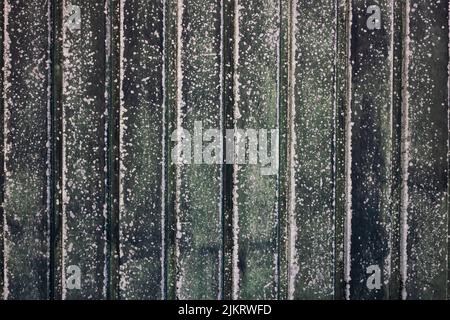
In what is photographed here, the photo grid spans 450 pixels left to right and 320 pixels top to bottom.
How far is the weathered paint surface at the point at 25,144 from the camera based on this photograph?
109cm

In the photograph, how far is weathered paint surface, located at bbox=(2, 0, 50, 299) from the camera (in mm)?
1089

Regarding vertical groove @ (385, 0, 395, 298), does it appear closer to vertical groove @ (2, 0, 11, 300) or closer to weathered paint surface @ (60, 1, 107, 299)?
weathered paint surface @ (60, 1, 107, 299)

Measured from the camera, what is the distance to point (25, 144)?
1.10m

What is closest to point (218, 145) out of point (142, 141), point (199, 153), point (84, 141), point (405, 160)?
point (199, 153)

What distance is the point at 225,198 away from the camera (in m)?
1.11

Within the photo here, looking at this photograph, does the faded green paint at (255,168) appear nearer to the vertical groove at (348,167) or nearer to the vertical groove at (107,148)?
the vertical groove at (348,167)

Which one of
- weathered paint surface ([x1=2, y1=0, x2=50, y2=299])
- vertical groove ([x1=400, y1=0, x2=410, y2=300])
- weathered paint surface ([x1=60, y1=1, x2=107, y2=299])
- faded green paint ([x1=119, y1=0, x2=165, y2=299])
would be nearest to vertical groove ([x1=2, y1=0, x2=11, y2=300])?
weathered paint surface ([x1=2, y1=0, x2=50, y2=299])

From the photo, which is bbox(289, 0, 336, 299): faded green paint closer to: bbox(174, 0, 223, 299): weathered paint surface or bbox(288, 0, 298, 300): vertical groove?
bbox(288, 0, 298, 300): vertical groove

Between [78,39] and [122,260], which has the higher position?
[78,39]

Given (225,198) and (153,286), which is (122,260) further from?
(225,198)

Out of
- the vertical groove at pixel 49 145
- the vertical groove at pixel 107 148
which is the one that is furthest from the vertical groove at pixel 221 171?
the vertical groove at pixel 49 145
